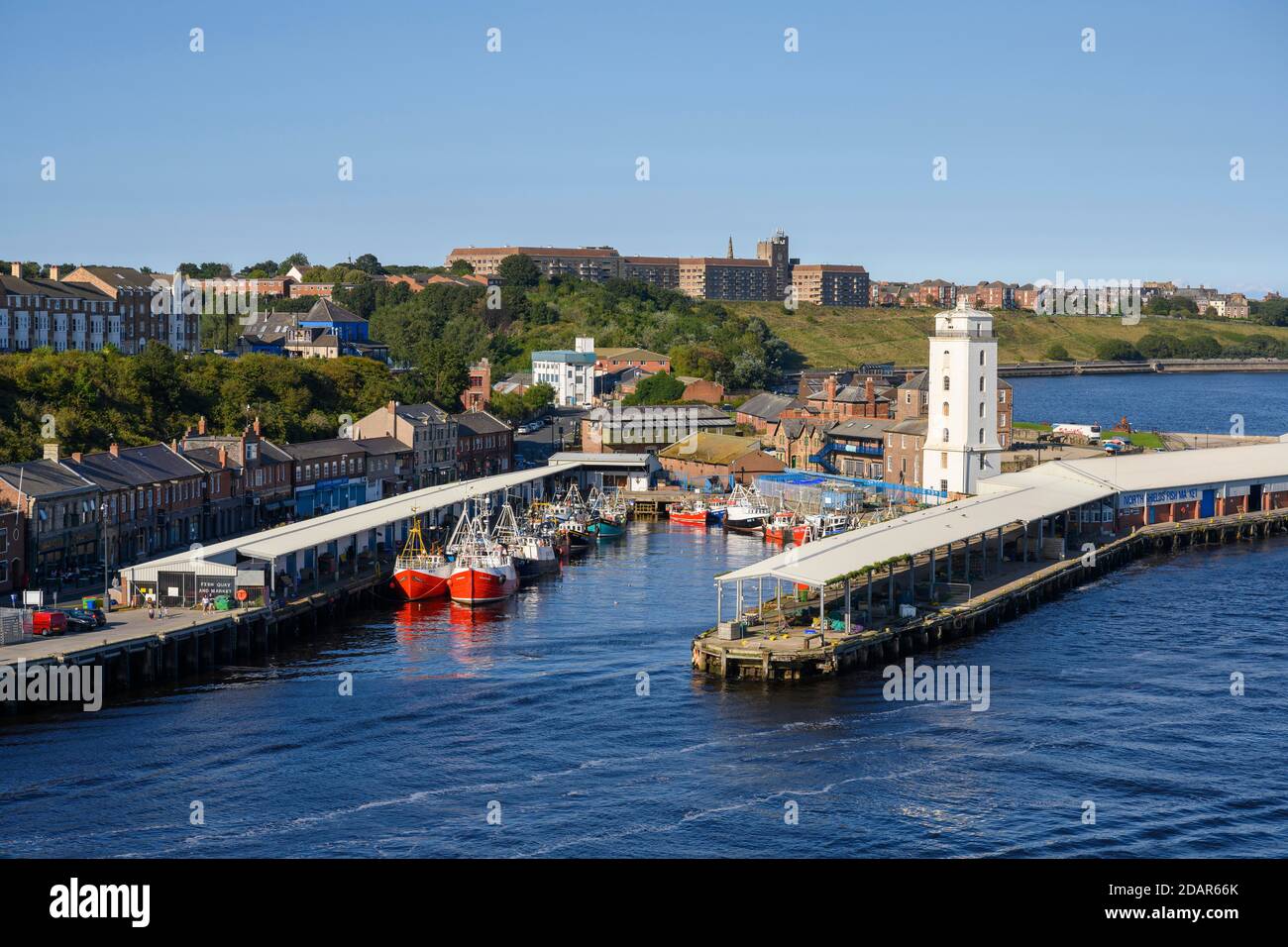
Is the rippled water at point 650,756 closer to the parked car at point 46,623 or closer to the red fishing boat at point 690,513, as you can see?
the parked car at point 46,623

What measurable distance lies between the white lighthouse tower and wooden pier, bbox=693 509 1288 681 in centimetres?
1523

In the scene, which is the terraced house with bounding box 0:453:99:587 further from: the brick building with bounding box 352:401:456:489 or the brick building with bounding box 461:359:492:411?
the brick building with bounding box 461:359:492:411

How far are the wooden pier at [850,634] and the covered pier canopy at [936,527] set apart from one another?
1690 mm

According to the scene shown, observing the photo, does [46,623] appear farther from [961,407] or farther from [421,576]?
[961,407]

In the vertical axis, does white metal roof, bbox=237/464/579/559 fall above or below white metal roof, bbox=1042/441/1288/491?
below

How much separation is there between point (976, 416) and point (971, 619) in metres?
32.2

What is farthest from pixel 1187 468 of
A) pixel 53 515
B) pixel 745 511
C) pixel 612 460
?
pixel 53 515

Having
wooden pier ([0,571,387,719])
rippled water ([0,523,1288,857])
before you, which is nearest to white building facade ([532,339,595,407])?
wooden pier ([0,571,387,719])

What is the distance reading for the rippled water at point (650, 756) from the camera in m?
30.9

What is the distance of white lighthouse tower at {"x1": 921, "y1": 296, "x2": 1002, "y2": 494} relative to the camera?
8356 centimetres

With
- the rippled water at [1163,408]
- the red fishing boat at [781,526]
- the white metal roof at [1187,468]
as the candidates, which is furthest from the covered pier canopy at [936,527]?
the rippled water at [1163,408]

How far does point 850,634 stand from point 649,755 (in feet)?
42.9
